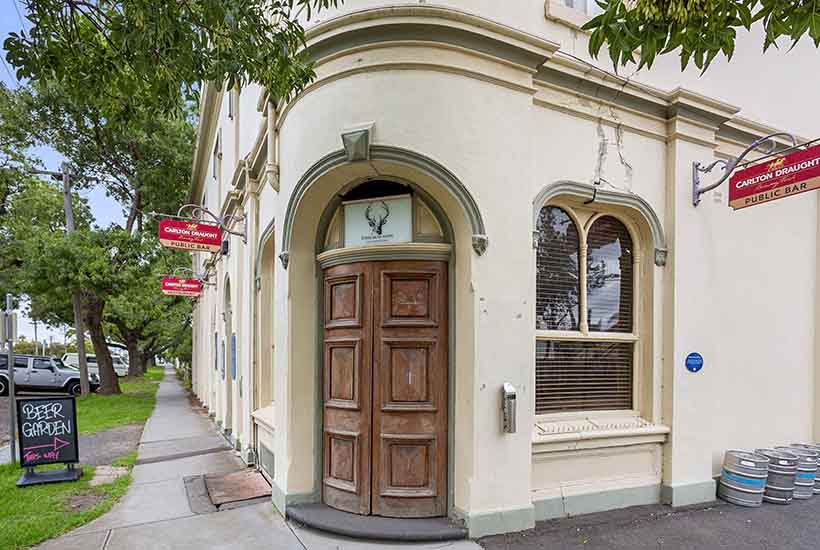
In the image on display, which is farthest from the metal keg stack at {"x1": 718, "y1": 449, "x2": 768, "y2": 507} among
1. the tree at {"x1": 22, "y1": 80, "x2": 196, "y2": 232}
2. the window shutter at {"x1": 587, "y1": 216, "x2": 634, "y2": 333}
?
the tree at {"x1": 22, "y1": 80, "x2": 196, "y2": 232}

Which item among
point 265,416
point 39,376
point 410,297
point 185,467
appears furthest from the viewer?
point 39,376

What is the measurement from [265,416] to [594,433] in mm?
4364

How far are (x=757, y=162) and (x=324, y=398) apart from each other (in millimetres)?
5962

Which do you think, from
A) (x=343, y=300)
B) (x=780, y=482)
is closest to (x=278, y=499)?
(x=343, y=300)

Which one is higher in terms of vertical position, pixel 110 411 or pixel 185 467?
pixel 185 467

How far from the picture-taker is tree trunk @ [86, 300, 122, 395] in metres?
20.0

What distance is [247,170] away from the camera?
8.40 metres

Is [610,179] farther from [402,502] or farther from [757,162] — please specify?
[402,502]

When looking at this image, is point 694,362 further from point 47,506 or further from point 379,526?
point 47,506

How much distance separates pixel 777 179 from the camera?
234 inches

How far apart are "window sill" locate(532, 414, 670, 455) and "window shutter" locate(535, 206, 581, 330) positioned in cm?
109

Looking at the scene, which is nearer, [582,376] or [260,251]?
[582,376]

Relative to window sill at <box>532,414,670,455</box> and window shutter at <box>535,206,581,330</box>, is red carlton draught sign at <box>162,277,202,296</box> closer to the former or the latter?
window shutter at <box>535,206,581,330</box>

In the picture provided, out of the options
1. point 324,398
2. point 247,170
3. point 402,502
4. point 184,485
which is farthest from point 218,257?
point 402,502
